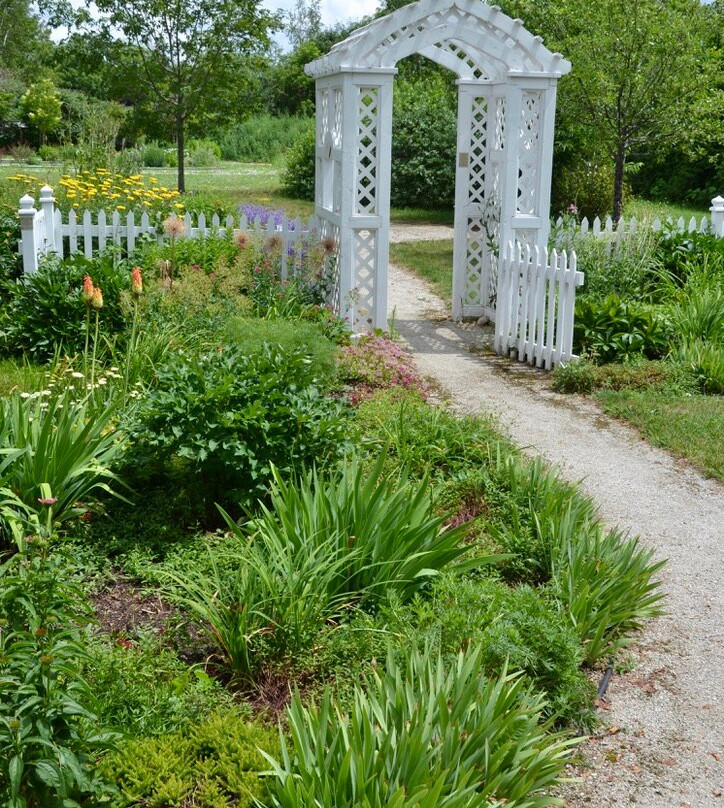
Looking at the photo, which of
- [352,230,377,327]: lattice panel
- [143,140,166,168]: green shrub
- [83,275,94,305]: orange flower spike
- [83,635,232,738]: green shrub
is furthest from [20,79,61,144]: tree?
[83,635,232,738]: green shrub

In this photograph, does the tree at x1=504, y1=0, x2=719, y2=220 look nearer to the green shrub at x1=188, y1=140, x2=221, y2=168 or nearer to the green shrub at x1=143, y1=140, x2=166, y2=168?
the green shrub at x1=188, y1=140, x2=221, y2=168

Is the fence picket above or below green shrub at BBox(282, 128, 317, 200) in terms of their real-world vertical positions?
below

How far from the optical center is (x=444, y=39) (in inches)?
385

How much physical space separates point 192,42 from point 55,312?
12179 mm

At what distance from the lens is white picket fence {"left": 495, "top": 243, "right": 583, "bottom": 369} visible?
8.95 metres

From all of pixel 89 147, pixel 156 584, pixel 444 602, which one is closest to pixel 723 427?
pixel 444 602

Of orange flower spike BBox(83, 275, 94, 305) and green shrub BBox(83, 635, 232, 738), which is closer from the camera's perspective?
green shrub BBox(83, 635, 232, 738)

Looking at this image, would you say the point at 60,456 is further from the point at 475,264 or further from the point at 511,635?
the point at 475,264

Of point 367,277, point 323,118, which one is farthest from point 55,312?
point 323,118

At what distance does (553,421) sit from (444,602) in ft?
12.2

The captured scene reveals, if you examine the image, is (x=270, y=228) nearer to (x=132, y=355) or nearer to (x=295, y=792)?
(x=132, y=355)

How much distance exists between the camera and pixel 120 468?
5344 millimetres

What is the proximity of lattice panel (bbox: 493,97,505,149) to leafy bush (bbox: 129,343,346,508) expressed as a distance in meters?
6.42

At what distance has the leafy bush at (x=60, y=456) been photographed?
473cm
